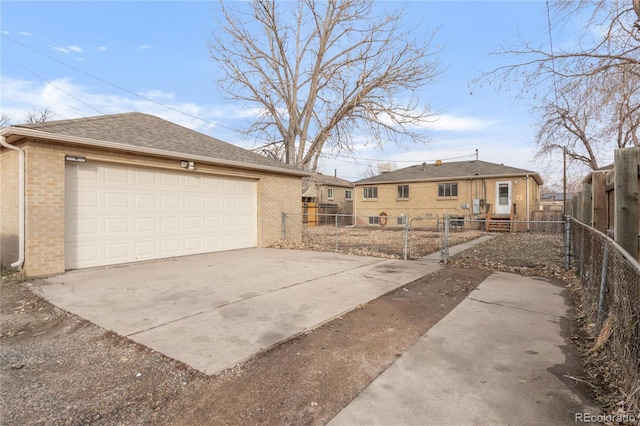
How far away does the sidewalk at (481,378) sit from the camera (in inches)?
86.3

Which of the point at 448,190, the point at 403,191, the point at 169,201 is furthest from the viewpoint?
the point at 403,191

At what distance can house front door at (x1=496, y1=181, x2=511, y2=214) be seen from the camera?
20.4m

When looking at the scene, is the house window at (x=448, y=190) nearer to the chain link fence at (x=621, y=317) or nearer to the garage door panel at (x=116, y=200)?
the chain link fence at (x=621, y=317)

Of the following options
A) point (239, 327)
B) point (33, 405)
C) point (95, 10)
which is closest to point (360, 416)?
point (239, 327)

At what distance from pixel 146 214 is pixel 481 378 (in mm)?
8098

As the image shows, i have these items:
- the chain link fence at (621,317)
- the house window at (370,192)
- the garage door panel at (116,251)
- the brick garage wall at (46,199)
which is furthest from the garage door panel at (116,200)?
the house window at (370,192)

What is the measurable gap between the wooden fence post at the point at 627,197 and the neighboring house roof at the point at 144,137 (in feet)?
27.9

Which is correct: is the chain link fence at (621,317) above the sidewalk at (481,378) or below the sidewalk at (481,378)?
above

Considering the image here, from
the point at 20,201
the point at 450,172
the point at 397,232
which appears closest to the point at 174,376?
the point at 20,201

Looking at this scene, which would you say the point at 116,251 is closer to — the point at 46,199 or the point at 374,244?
the point at 46,199

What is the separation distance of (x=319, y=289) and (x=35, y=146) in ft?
20.3

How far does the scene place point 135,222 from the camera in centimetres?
795

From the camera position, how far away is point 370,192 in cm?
2623

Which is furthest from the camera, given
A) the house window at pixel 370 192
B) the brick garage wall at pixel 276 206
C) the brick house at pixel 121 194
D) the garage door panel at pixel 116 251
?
the house window at pixel 370 192
